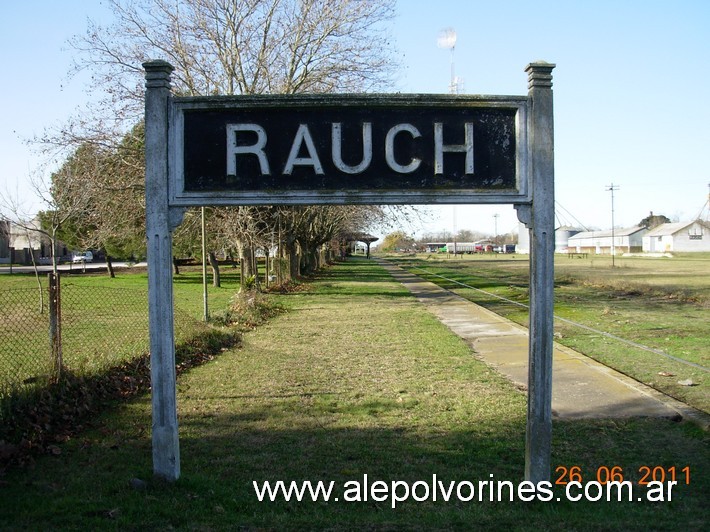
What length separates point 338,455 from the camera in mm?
5793

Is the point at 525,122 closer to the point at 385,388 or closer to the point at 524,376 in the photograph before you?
the point at 385,388

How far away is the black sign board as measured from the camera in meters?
5.03

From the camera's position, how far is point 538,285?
4.93 metres

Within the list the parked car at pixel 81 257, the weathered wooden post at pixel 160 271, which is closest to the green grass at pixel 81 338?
the weathered wooden post at pixel 160 271

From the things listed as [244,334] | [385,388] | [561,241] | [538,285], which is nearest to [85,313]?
→ [244,334]

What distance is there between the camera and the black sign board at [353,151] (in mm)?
5031

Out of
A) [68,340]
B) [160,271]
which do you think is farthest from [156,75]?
[68,340]

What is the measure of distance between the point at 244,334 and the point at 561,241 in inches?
5584

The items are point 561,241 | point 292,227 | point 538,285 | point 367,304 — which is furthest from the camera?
point 561,241

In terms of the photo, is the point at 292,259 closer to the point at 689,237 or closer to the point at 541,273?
the point at 541,273

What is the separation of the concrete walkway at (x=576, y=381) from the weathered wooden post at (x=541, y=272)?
2.50 metres

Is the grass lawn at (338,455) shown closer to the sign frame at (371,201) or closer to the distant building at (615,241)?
the sign frame at (371,201)

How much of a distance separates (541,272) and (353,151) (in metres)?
1.71

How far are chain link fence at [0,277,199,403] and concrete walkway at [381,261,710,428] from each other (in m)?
5.67
